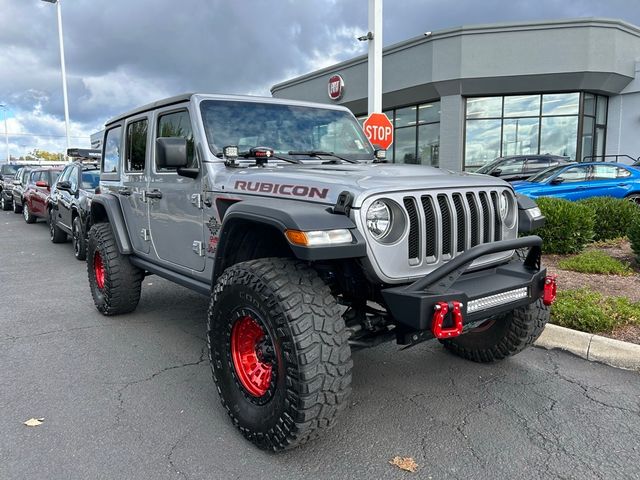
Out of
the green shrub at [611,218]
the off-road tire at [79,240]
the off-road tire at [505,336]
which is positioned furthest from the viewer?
the off-road tire at [79,240]

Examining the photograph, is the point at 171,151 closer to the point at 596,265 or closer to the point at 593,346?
the point at 593,346

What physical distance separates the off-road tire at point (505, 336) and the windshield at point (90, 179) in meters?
7.37

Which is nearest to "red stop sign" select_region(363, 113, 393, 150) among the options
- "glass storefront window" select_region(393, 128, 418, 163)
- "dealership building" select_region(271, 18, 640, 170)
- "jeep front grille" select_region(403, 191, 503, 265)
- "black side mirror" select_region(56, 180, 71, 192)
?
"jeep front grille" select_region(403, 191, 503, 265)

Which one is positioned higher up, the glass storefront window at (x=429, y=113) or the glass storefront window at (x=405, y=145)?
the glass storefront window at (x=429, y=113)

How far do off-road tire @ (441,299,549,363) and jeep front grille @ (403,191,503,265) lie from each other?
751 millimetres

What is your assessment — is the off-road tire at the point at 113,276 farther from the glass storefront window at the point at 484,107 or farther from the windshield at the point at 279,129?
the glass storefront window at the point at 484,107

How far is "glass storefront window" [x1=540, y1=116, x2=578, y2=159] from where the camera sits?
67.4ft

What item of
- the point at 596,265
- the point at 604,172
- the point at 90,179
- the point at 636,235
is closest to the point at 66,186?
the point at 90,179

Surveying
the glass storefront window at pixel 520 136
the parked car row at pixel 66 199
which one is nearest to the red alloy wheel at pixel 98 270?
the parked car row at pixel 66 199

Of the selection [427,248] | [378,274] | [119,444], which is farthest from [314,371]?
[119,444]

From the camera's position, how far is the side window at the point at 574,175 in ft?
36.9

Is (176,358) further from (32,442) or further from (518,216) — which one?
(518,216)

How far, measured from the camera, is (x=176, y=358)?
14.0 ft

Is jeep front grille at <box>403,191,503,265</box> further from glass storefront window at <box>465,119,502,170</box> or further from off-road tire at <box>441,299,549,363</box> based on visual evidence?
glass storefront window at <box>465,119,502,170</box>
